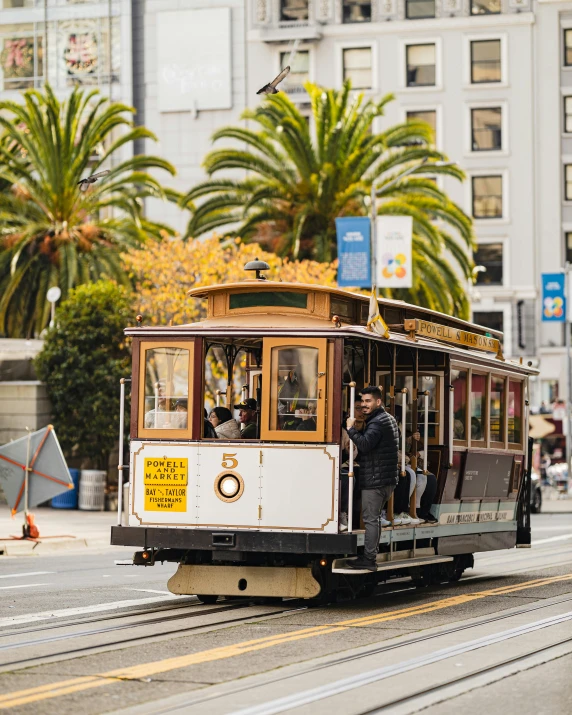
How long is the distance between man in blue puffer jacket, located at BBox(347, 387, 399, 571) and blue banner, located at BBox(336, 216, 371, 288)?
2146cm

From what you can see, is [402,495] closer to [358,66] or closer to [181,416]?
[181,416]

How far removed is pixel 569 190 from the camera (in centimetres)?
6400

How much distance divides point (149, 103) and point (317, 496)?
5697 centimetres

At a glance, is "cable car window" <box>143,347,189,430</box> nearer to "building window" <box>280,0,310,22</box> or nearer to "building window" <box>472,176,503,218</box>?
A: "building window" <box>472,176,503,218</box>

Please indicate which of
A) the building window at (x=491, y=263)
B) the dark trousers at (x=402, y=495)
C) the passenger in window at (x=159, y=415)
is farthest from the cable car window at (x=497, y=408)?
the building window at (x=491, y=263)

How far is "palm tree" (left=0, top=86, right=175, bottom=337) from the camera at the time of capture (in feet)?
131

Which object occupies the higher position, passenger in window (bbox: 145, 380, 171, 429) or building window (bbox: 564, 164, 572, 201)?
building window (bbox: 564, 164, 572, 201)

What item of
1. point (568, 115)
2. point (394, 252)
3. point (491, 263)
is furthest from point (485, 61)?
point (394, 252)

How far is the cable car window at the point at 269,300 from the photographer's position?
47.1ft

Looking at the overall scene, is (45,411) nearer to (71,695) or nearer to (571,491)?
(571,491)

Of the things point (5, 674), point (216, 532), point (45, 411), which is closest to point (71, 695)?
point (5, 674)

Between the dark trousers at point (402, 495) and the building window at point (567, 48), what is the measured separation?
52.6 meters

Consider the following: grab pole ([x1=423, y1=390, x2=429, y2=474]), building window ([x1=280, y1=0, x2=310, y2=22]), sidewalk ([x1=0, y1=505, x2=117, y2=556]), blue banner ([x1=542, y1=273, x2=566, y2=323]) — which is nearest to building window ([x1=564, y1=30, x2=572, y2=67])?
building window ([x1=280, y1=0, x2=310, y2=22])

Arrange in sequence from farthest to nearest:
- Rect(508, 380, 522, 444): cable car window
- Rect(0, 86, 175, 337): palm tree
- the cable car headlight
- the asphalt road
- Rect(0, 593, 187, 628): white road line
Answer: Rect(0, 86, 175, 337): palm tree → Rect(508, 380, 522, 444): cable car window → the cable car headlight → Rect(0, 593, 187, 628): white road line → the asphalt road
